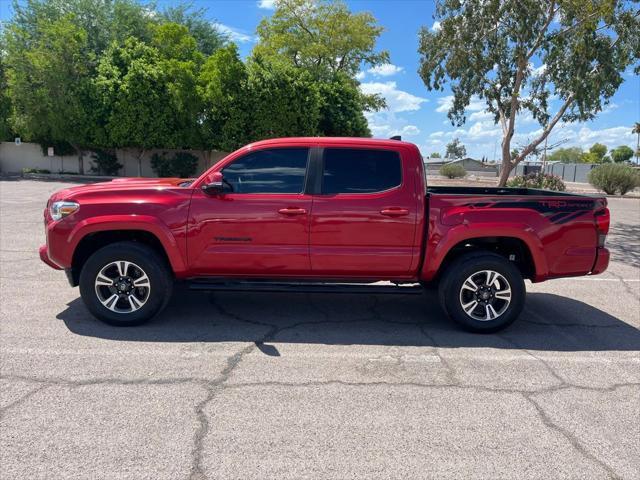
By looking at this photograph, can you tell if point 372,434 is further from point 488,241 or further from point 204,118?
point 204,118

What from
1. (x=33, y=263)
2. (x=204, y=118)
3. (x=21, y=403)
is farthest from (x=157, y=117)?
(x=21, y=403)

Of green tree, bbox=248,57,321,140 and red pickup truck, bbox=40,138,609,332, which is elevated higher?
green tree, bbox=248,57,321,140

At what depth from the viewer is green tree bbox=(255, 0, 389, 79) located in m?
36.5

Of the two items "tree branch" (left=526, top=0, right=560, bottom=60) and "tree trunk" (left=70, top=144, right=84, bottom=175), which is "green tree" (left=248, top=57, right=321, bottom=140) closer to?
"tree trunk" (left=70, top=144, right=84, bottom=175)

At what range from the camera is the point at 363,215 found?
4930 mm

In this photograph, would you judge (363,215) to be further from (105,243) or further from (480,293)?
(105,243)

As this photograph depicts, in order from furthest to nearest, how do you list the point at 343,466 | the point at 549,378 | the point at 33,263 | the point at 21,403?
the point at 33,263 < the point at 549,378 < the point at 21,403 < the point at 343,466

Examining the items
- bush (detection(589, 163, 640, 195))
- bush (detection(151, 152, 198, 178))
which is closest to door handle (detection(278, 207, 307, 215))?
bush (detection(151, 152, 198, 178))

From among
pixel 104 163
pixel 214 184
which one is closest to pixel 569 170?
pixel 104 163

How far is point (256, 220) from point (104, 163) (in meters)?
32.5

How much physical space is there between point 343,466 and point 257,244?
8.41 feet

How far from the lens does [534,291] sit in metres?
7.12

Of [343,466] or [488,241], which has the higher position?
[488,241]

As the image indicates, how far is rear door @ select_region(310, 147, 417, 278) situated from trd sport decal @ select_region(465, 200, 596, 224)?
2.44 ft
